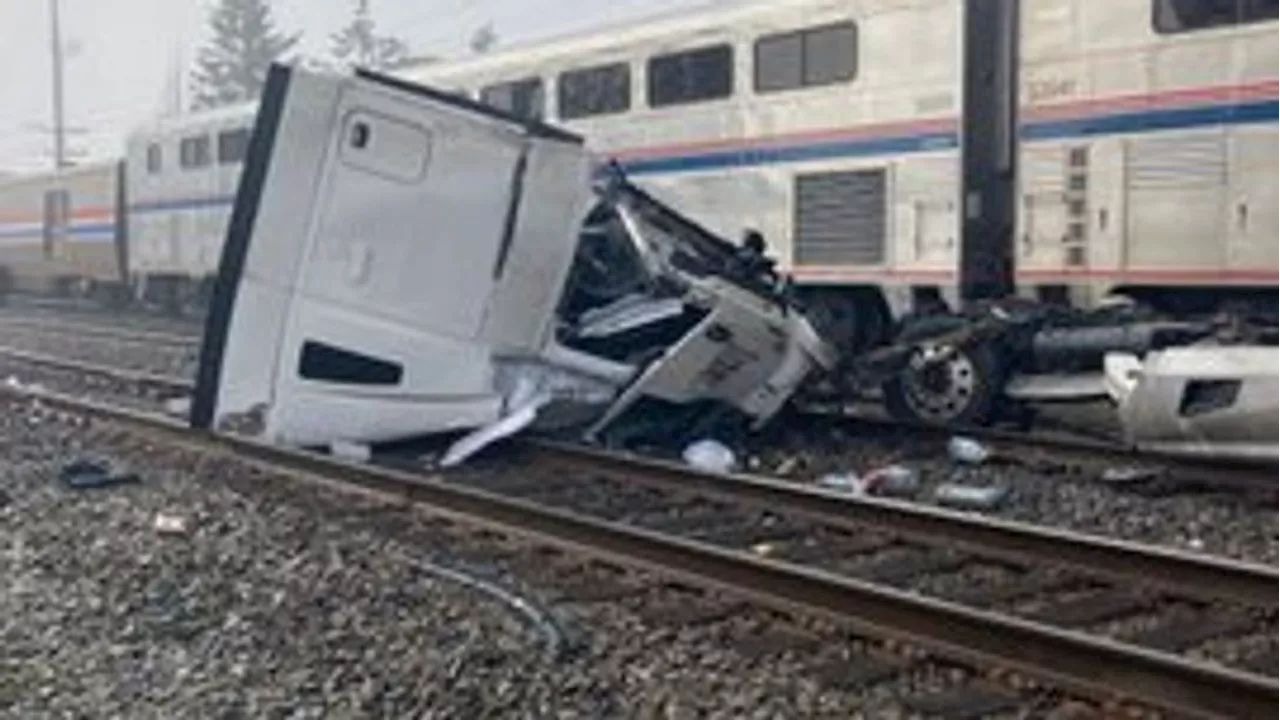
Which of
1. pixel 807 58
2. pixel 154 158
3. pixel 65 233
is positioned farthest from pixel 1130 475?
pixel 65 233

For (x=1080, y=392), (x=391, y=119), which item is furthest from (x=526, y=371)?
(x=1080, y=392)

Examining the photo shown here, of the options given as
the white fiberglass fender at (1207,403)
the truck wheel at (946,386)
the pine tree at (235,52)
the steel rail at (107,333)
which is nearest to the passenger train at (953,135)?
the truck wheel at (946,386)

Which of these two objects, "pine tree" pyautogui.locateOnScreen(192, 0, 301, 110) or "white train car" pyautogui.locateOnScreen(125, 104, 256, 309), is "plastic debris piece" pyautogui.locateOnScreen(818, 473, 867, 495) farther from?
"pine tree" pyautogui.locateOnScreen(192, 0, 301, 110)

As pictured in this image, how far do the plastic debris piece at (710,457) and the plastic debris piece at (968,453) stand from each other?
57.2 inches

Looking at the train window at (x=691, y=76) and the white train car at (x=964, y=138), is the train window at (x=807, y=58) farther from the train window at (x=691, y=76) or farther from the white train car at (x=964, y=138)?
the train window at (x=691, y=76)

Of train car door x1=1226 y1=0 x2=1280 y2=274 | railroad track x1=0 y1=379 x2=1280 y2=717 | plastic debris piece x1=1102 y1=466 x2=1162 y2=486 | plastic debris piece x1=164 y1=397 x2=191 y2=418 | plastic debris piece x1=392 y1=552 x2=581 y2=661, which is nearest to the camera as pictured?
railroad track x1=0 y1=379 x2=1280 y2=717

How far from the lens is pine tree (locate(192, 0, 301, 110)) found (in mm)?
75062

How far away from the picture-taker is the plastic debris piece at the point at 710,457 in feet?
37.3

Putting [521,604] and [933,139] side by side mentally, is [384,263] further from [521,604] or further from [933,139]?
→ [933,139]

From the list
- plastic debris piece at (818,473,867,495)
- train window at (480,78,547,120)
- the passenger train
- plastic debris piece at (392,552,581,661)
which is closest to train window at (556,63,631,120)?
the passenger train

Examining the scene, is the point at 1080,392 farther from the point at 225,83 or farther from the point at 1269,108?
the point at 225,83

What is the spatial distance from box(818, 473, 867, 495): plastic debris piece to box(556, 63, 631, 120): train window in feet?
22.0

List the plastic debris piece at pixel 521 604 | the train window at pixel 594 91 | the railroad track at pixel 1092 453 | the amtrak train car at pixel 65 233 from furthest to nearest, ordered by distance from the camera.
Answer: the amtrak train car at pixel 65 233
the train window at pixel 594 91
the railroad track at pixel 1092 453
the plastic debris piece at pixel 521 604

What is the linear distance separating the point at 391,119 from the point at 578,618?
4918 millimetres
